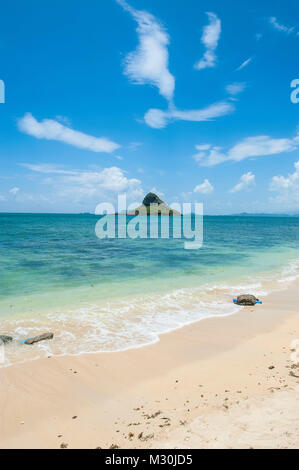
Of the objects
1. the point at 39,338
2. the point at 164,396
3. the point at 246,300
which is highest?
the point at 246,300

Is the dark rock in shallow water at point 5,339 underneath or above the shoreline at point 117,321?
above

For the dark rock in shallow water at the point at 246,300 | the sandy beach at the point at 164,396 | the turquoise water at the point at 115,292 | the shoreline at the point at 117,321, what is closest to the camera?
the sandy beach at the point at 164,396

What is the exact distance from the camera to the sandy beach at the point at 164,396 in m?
4.72

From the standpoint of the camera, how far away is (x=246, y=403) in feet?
18.2

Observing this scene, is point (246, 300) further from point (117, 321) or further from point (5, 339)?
point (5, 339)

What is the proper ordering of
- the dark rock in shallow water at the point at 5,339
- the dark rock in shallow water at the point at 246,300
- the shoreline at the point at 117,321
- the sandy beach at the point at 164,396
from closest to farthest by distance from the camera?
1. the sandy beach at the point at 164,396
2. the shoreline at the point at 117,321
3. the dark rock in shallow water at the point at 5,339
4. the dark rock in shallow water at the point at 246,300

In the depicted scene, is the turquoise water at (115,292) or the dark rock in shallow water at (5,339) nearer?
the dark rock in shallow water at (5,339)

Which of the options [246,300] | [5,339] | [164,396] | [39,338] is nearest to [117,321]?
[39,338]

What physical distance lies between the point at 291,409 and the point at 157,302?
28.8 feet

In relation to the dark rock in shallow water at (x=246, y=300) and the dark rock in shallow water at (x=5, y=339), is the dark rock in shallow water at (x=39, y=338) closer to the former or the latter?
the dark rock in shallow water at (x=5, y=339)

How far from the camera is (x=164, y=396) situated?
621cm

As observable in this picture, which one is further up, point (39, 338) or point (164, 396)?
point (39, 338)

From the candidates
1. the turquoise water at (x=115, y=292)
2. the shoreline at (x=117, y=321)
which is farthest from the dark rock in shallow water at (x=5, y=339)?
the turquoise water at (x=115, y=292)
